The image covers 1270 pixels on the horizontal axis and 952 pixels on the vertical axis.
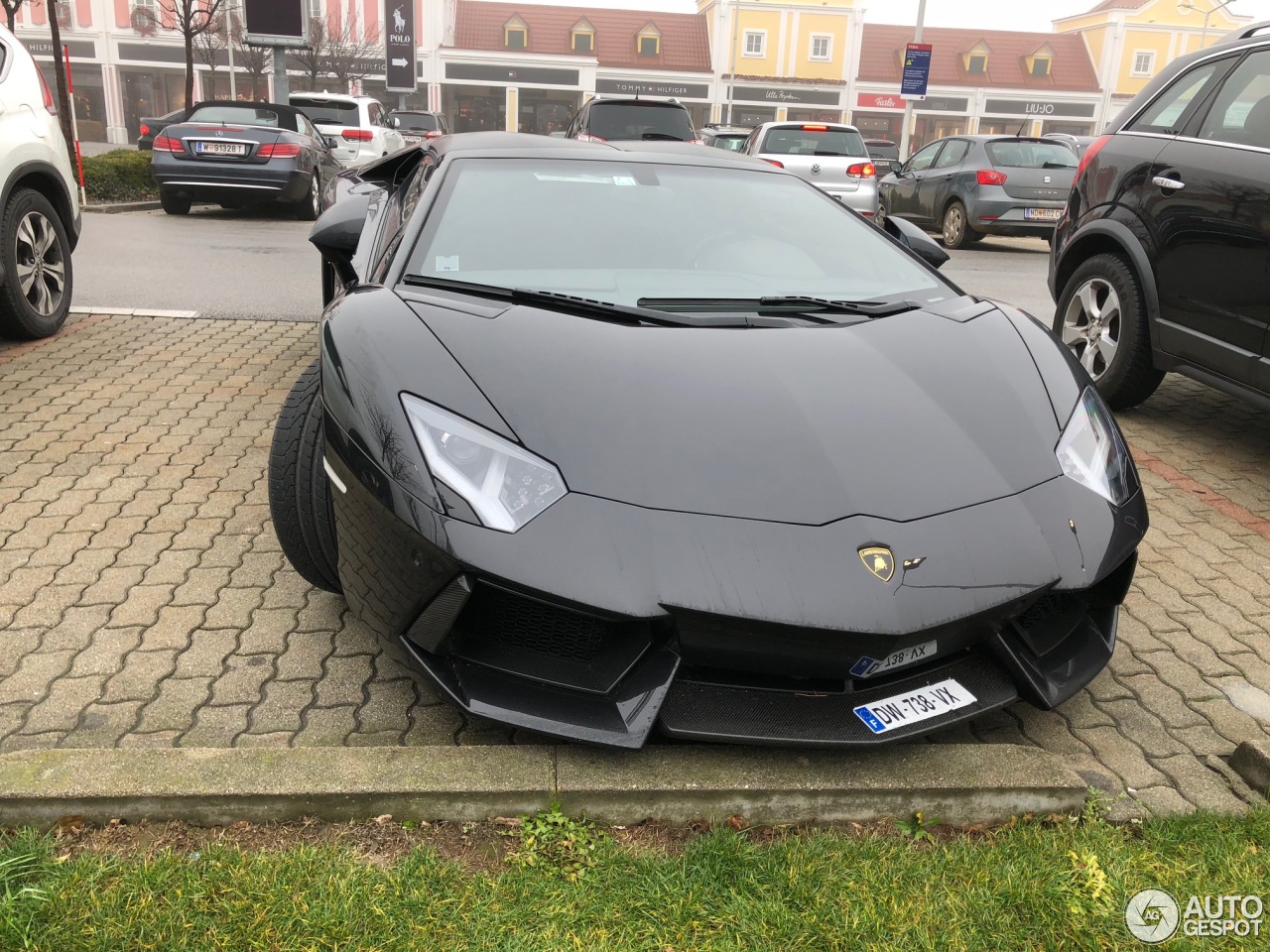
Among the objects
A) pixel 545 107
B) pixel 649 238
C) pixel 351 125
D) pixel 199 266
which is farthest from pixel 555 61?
pixel 649 238

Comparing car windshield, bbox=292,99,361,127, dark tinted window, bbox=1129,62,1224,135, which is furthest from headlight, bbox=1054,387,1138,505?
car windshield, bbox=292,99,361,127

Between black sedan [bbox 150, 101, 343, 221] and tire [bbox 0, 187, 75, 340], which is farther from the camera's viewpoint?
black sedan [bbox 150, 101, 343, 221]

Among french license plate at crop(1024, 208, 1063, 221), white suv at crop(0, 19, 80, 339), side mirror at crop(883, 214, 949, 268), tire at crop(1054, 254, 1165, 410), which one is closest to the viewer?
side mirror at crop(883, 214, 949, 268)

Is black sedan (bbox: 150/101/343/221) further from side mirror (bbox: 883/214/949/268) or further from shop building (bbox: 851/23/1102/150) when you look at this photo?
shop building (bbox: 851/23/1102/150)

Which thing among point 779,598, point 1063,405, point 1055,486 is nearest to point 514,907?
point 779,598

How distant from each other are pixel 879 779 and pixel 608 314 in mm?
1288

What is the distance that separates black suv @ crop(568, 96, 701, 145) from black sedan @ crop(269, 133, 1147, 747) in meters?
9.79

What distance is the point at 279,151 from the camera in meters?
12.7

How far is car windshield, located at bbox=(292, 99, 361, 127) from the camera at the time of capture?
17.2 meters

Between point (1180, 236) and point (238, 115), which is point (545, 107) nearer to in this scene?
point (238, 115)

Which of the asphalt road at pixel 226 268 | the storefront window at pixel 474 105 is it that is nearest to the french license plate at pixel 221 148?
the asphalt road at pixel 226 268

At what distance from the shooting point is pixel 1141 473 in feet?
14.1

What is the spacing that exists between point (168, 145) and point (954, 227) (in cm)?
983

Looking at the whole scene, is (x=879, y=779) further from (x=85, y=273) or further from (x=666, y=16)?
(x=666, y=16)
